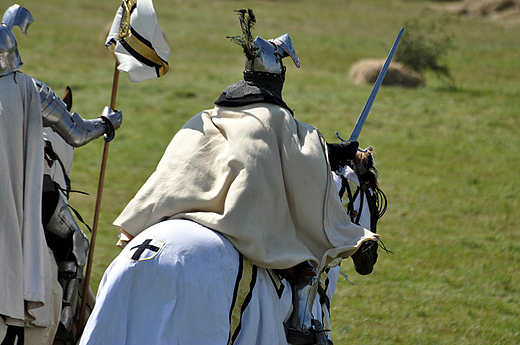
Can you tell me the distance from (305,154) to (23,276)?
1.59m

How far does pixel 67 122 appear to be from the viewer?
3.33m

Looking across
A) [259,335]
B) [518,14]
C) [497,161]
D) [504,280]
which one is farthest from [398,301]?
[518,14]

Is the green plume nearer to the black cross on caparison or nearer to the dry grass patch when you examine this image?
the black cross on caparison

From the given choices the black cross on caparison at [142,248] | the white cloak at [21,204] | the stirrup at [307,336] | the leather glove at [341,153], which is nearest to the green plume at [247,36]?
the leather glove at [341,153]

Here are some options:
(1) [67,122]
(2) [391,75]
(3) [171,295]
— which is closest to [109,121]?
(1) [67,122]

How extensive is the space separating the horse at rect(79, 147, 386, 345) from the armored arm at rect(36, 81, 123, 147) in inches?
29.0

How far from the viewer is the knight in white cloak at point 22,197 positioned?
2988 mm

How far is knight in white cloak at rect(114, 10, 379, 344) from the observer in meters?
3.13

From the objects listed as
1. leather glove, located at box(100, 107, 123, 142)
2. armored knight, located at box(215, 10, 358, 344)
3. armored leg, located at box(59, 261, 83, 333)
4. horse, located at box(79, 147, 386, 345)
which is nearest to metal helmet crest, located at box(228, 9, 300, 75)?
armored knight, located at box(215, 10, 358, 344)

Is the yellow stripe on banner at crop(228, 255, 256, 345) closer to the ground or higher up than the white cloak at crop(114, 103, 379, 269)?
closer to the ground

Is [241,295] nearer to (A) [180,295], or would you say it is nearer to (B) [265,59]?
(A) [180,295]

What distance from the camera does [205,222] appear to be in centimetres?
309

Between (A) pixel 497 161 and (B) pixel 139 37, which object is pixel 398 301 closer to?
(B) pixel 139 37

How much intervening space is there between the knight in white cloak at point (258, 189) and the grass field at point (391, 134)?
200 cm
